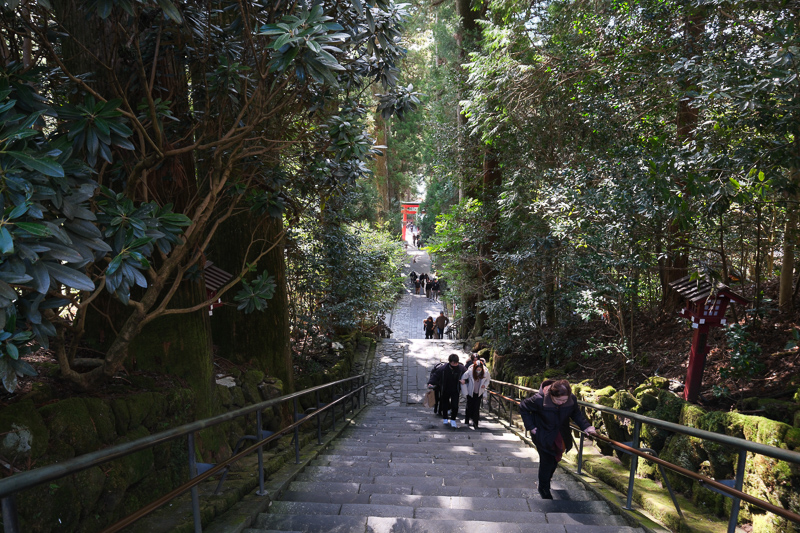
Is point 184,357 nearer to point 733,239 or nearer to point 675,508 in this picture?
point 675,508

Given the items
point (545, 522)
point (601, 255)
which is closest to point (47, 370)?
point (545, 522)

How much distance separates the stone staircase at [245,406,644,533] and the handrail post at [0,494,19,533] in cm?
175

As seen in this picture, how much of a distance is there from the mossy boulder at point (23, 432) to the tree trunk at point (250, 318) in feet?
14.5

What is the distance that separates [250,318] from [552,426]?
4615 mm

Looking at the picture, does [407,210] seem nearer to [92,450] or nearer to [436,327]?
[436,327]

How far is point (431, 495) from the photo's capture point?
4434 mm

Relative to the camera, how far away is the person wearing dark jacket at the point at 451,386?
8.63 metres

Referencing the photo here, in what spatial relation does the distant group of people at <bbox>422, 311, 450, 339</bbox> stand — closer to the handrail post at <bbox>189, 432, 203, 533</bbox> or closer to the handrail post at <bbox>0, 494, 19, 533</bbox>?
the handrail post at <bbox>189, 432, 203, 533</bbox>

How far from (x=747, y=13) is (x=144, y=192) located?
5.76 meters

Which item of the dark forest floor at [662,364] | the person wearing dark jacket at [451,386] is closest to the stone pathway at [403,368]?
the dark forest floor at [662,364]

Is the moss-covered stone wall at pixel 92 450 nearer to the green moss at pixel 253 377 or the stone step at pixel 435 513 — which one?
the stone step at pixel 435 513

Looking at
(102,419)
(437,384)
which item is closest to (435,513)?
(102,419)

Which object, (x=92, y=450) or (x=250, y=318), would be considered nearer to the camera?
(x=92, y=450)

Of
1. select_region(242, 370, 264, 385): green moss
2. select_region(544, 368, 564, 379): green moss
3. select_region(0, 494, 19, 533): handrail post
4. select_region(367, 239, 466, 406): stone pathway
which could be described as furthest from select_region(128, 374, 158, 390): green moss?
select_region(367, 239, 466, 406): stone pathway
